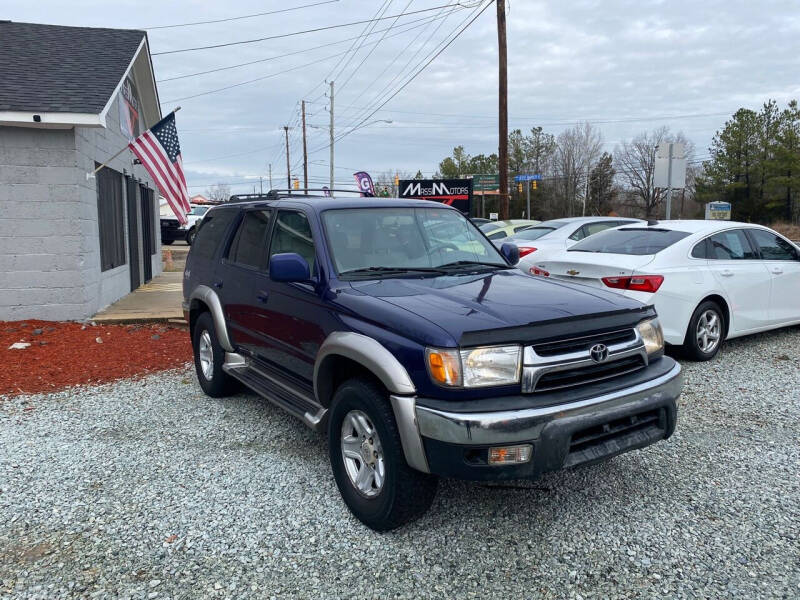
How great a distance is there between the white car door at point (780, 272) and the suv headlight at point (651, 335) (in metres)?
4.69

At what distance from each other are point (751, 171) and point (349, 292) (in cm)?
5817

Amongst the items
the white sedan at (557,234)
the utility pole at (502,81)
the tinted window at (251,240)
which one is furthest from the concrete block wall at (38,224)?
the utility pole at (502,81)

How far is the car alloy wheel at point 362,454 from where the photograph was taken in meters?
3.23

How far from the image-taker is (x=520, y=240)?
38.0 feet

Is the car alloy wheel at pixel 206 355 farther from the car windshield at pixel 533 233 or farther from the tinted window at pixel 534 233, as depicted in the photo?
the tinted window at pixel 534 233

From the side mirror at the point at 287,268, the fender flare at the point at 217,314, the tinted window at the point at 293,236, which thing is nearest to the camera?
the side mirror at the point at 287,268

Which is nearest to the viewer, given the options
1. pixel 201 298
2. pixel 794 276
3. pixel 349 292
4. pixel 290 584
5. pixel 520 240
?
pixel 290 584

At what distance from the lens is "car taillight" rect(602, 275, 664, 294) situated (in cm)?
625

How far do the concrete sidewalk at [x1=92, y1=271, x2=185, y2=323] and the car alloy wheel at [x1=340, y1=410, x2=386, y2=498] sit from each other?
611 centimetres

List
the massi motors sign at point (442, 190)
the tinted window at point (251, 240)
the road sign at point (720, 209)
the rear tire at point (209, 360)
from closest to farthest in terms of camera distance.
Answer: the tinted window at point (251, 240), the rear tire at point (209, 360), the massi motors sign at point (442, 190), the road sign at point (720, 209)

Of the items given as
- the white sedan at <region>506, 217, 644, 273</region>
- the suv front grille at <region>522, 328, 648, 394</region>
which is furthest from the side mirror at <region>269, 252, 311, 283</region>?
the white sedan at <region>506, 217, 644, 273</region>

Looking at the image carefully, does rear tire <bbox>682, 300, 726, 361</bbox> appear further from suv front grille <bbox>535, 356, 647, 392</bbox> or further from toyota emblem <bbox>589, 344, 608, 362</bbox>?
toyota emblem <bbox>589, 344, 608, 362</bbox>

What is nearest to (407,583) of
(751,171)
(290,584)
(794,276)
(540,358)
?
(290,584)

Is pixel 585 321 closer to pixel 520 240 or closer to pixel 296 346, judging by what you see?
pixel 296 346
